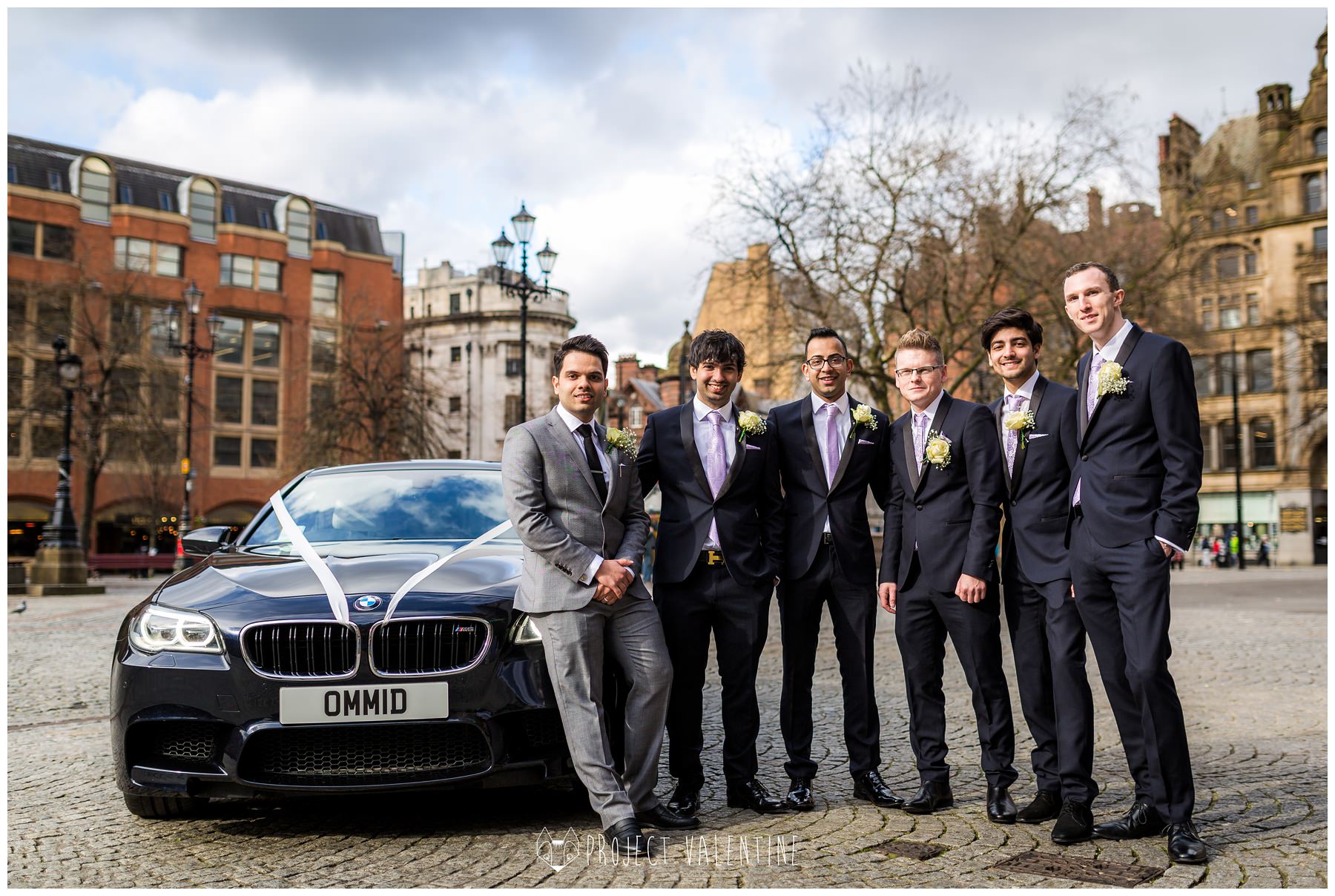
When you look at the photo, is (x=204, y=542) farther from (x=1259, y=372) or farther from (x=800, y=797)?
(x=1259, y=372)

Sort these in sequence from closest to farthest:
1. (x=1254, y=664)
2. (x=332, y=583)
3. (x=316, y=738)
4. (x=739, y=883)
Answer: (x=739, y=883) < (x=316, y=738) < (x=332, y=583) < (x=1254, y=664)

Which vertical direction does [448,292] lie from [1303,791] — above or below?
above

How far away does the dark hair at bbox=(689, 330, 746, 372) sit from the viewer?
5270 millimetres

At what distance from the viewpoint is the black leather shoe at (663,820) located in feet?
16.0

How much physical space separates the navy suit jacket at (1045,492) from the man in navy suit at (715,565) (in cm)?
108

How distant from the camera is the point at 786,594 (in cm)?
545

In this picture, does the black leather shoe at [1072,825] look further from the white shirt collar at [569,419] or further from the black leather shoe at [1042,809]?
the white shirt collar at [569,419]

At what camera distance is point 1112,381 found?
15.3 feet

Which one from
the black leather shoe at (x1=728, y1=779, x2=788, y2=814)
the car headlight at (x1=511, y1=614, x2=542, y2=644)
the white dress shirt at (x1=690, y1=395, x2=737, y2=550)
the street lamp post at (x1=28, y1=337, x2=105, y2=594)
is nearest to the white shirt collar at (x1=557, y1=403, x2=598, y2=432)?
the white dress shirt at (x1=690, y1=395, x2=737, y2=550)

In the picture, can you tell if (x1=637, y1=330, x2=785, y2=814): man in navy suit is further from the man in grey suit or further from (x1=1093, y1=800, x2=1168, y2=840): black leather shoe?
(x1=1093, y1=800, x2=1168, y2=840): black leather shoe

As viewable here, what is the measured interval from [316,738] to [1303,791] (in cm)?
444

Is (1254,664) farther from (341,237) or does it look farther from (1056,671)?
(341,237)

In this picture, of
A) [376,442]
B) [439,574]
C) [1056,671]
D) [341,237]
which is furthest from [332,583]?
[341,237]

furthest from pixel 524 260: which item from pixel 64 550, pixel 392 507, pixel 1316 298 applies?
pixel 1316 298
